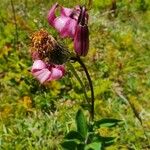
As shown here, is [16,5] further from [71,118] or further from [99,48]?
[71,118]

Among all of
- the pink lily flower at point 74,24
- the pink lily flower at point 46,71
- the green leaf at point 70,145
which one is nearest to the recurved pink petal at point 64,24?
the pink lily flower at point 74,24

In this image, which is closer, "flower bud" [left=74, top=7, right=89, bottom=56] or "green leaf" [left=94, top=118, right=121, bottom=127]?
"flower bud" [left=74, top=7, right=89, bottom=56]

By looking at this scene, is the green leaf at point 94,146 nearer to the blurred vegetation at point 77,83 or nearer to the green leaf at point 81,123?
the green leaf at point 81,123

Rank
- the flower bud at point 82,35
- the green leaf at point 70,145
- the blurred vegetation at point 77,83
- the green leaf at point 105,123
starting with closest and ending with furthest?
the flower bud at point 82,35
the green leaf at point 105,123
the green leaf at point 70,145
the blurred vegetation at point 77,83

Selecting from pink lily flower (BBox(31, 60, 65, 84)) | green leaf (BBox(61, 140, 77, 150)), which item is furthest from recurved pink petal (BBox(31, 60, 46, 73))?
green leaf (BBox(61, 140, 77, 150))

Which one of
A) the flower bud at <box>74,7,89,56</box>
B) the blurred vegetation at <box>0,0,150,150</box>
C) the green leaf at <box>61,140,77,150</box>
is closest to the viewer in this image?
the flower bud at <box>74,7,89,56</box>

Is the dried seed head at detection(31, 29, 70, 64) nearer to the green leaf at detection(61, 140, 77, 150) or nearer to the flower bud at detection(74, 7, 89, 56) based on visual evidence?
the flower bud at detection(74, 7, 89, 56)

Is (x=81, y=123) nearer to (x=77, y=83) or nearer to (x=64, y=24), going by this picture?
(x=64, y=24)
